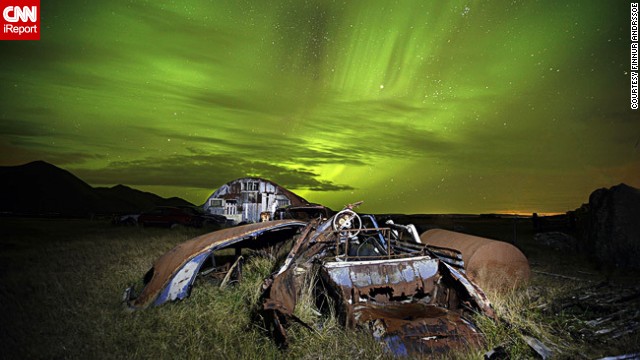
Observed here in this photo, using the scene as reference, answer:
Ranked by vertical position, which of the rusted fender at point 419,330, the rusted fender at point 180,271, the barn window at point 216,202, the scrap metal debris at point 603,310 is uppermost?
the barn window at point 216,202

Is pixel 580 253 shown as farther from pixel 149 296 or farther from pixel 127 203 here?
pixel 127 203

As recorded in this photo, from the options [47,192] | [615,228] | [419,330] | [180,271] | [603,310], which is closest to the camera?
[419,330]

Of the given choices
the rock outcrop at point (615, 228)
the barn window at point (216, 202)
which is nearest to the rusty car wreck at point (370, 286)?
the rock outcrop at point (615, 228)

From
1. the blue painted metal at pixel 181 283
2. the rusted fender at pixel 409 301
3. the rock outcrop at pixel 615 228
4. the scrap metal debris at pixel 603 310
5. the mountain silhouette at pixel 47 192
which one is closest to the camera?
the rusted fender at pixel 409 301

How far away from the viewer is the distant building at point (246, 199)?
25844 mm

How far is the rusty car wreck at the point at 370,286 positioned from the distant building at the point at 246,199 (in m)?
18.7

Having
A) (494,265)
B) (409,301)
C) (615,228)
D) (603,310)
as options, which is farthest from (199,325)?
(615,228)

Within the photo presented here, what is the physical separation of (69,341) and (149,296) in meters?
1.20

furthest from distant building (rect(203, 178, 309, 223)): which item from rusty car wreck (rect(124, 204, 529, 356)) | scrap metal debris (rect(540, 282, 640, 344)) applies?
scrap metal debris (rect(540, 282, 640, 344))

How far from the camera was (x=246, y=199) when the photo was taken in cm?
2591

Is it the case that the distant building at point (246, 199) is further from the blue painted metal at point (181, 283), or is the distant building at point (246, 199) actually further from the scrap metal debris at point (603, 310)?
the scrap metal debris at point (603, 310)

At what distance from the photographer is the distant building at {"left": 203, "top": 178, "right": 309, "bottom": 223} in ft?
84.8

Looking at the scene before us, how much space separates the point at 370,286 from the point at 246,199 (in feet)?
70.1

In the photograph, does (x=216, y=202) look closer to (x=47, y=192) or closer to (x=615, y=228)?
(x=615, y=228)
